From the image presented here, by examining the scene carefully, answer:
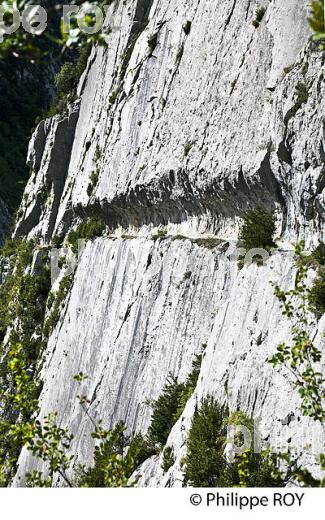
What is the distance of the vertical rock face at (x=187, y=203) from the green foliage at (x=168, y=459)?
0.81 feet

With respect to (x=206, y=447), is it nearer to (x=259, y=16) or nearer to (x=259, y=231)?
(x=259, y=231)

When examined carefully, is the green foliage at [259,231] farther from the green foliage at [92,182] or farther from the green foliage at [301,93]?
the green foliage at [92,182]

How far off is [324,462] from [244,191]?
926 centimetres

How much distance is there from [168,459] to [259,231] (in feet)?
16.1

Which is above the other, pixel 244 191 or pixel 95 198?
pixel 95 198

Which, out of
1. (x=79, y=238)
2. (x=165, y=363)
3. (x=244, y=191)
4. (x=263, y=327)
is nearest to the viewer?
(x=263, y=327)

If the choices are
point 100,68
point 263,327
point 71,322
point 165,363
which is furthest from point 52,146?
point 263,327

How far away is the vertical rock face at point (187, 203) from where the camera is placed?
34.5 feet

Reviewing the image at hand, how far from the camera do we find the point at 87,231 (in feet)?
86.3

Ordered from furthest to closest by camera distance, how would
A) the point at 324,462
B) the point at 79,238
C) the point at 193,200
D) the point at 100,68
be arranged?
1. the point at 100,68
2. the point at 79,238
3. the point at 193,200
4. the point at 324,462

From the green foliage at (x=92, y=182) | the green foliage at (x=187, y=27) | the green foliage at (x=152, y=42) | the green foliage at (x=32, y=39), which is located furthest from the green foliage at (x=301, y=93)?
the green foliage at (x=92, y=182)

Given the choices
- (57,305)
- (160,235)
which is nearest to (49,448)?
(160,235)

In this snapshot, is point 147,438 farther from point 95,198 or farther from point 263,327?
point 95,198

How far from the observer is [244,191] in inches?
530
